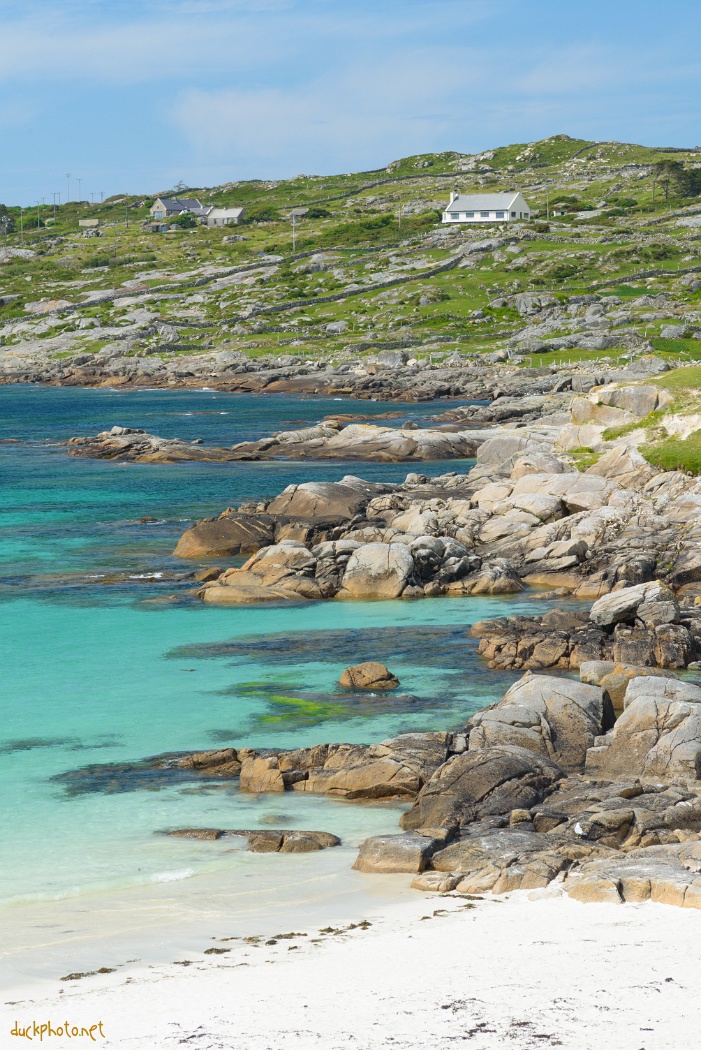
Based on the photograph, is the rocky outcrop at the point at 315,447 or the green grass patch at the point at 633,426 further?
the rocky outcrop at the point at 315,447

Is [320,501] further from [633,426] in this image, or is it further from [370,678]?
[370,678]

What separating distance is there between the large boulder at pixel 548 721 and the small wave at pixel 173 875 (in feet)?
19.5

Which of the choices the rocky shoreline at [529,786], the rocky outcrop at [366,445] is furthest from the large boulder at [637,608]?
the rocky outcrop at [366,445]

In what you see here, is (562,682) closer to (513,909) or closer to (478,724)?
(478,724)

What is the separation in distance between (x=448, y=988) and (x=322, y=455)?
198 ft

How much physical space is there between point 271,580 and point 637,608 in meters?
12.9

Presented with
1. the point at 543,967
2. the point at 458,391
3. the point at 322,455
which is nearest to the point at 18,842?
the point at 543,967

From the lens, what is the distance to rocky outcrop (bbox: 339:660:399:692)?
91.8 feet

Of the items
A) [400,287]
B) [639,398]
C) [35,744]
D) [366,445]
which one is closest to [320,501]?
[639,398]

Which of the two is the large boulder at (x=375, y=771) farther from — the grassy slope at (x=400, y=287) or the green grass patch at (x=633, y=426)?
the grassy slope at (x=400, y=287)

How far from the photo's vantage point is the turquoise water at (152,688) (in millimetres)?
19578

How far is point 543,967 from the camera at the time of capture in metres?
13.2

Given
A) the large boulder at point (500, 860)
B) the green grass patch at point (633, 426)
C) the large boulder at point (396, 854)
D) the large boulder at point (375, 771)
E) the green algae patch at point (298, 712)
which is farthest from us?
the green grass patch at point (633, 426)
